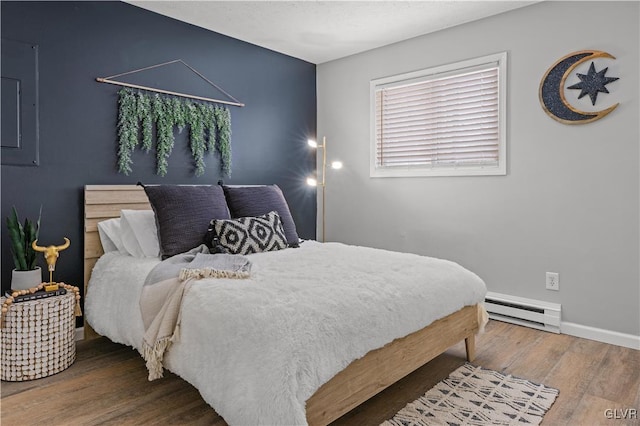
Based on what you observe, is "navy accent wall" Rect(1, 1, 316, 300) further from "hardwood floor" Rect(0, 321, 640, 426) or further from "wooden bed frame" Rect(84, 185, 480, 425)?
"hardwood floor" Rect(0, 321, 640, 426)

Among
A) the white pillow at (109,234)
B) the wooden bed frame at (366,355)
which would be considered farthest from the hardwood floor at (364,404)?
the white pillow at (109,234)

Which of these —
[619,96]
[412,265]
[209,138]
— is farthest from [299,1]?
[619,96]

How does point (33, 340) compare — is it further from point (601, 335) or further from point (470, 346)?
point (601, 335)

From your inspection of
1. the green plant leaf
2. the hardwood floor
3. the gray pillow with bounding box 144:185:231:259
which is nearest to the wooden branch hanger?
the gray pillow with bounding box 144:185:231:259

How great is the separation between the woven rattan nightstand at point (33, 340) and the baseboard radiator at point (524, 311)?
3061 mm

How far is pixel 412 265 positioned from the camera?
2.40 m

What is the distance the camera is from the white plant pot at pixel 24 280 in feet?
7.77

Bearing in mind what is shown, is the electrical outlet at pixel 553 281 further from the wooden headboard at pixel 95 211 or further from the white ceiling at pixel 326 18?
the wooden headboard at pixel 95 211

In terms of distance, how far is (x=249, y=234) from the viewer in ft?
9.31

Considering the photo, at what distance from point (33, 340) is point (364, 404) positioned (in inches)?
71.7

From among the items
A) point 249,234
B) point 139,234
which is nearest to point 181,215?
point 139,234

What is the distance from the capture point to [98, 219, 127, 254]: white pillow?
2.85 metres

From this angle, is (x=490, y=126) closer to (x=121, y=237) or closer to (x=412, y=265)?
(x=412, y=265)

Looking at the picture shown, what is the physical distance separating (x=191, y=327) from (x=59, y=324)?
1109mm
